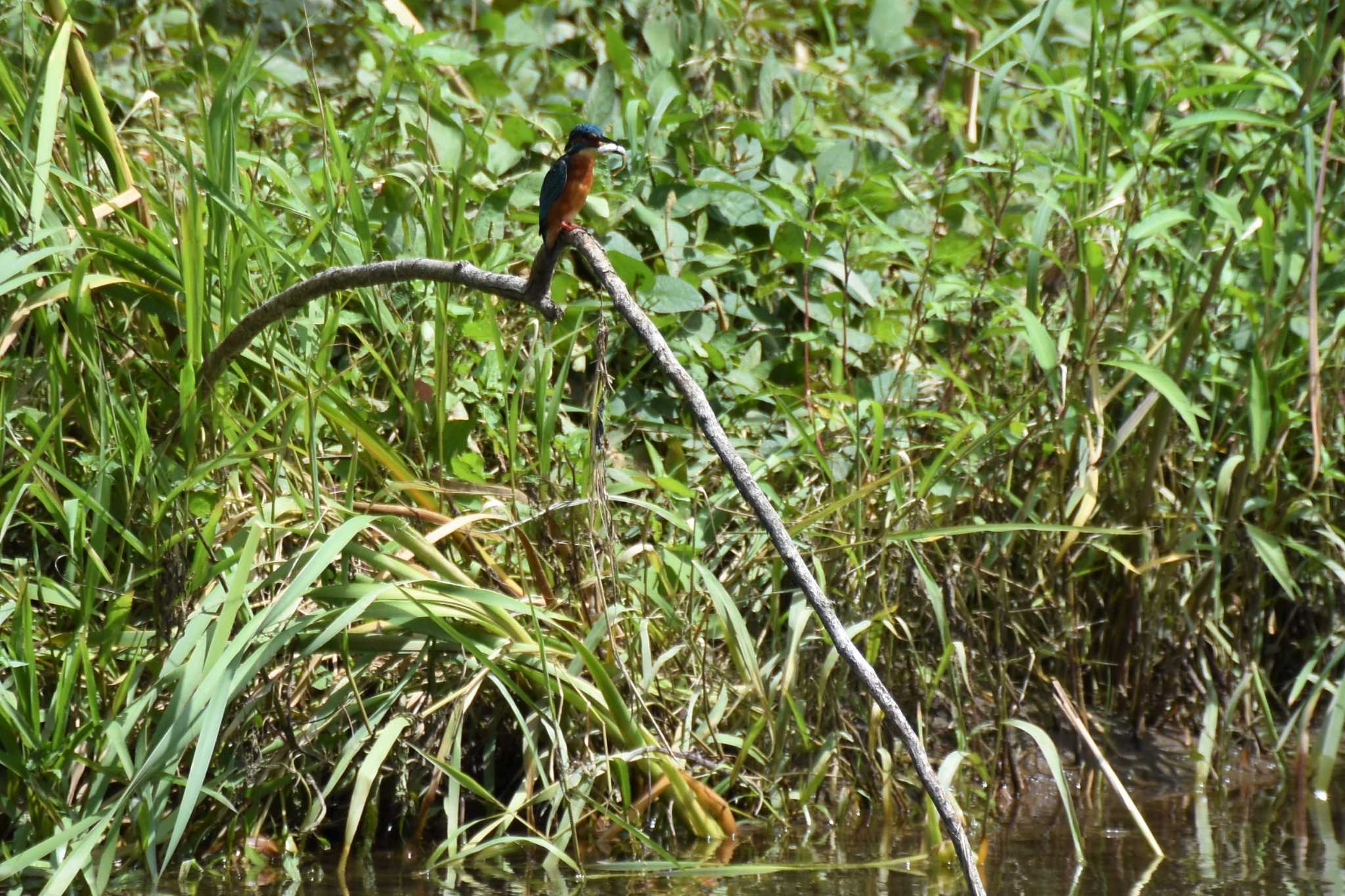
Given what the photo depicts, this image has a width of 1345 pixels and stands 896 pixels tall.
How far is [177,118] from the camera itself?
368cm

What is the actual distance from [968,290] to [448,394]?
1290mm

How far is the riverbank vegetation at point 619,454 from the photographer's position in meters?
2.55

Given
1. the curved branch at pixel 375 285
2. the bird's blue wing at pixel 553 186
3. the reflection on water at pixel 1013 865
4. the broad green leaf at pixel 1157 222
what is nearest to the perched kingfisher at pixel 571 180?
the bird's blue wing at pixel 553 186

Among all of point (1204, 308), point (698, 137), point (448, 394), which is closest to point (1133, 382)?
point (1204, 308)

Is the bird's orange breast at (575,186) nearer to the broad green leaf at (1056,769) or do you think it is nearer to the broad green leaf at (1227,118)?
the broad green leaf at (1227,118)

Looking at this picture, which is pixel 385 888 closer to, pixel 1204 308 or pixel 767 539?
pixel 767 539

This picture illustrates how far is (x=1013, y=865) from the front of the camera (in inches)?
107

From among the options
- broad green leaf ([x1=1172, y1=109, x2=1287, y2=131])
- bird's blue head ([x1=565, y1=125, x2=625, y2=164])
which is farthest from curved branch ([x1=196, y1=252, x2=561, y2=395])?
broad green leaf ([x1=1172, y1=109, x2=1287, y2=131])

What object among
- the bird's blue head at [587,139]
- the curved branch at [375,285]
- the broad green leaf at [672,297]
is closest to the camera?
the curved branch at [375,285]

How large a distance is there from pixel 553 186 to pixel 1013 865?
5.48 feet

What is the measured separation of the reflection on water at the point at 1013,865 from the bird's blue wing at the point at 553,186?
1.31 m

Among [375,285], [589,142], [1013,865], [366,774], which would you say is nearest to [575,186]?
[589,142]

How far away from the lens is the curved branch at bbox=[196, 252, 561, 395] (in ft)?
6.93

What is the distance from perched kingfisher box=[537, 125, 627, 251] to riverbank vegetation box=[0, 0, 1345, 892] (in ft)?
0.90
